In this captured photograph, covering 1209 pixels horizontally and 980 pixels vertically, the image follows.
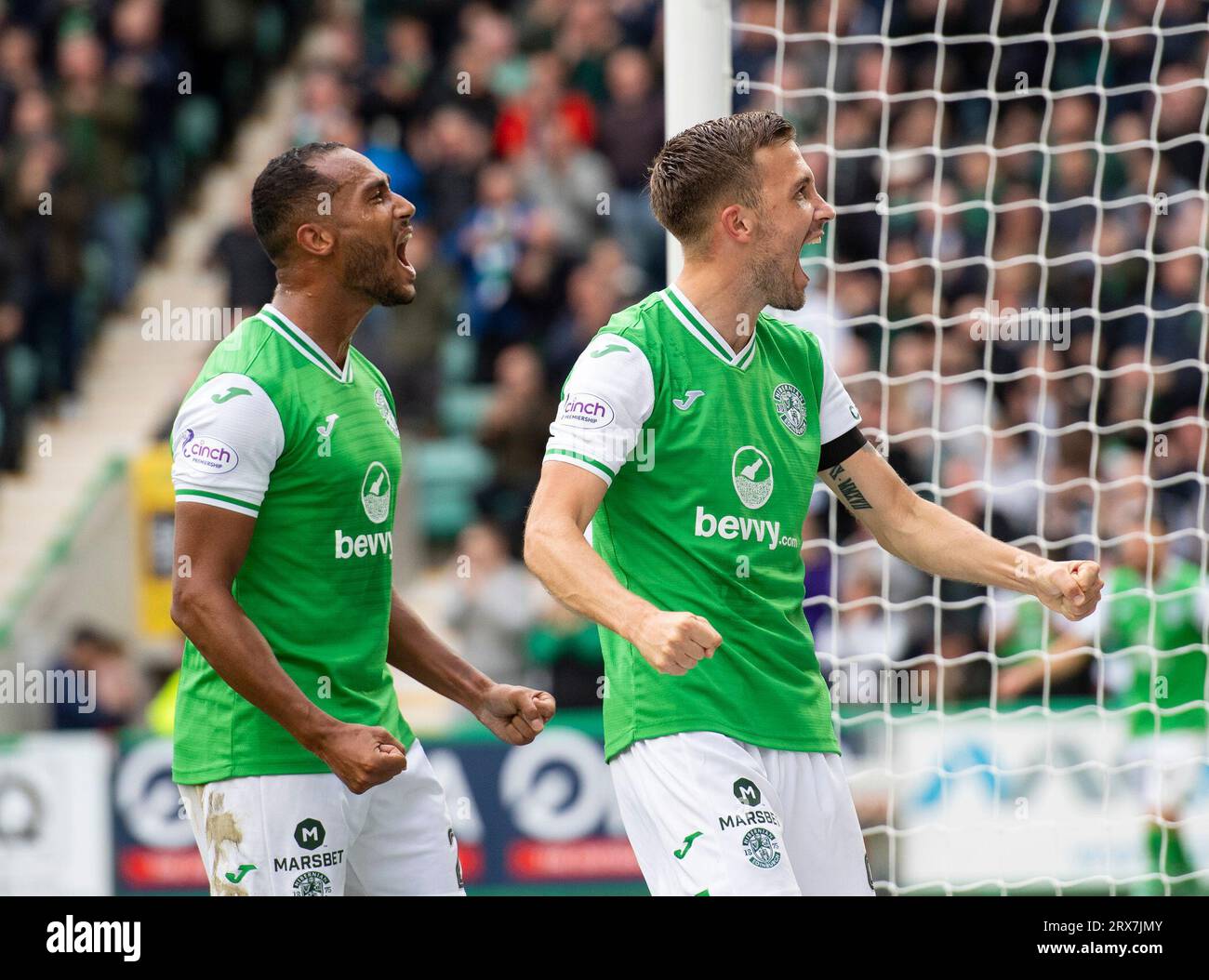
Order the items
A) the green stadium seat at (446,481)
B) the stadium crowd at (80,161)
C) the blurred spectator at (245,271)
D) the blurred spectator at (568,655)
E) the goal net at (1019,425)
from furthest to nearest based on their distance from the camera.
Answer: the stadium crowd at (80,161) → the green stadium seat at (446,481) → the blurred spectator at (245,271) → the blurred spectator at (568,655) → the goal net at (1019,425)

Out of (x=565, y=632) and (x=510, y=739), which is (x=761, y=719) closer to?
(x=510, y=739)

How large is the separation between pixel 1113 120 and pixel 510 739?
699 centimetres

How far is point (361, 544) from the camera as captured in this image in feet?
11.5

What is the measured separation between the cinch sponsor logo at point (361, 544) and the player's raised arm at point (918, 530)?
3.13 ft

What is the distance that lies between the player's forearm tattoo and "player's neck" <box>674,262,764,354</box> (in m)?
0.40

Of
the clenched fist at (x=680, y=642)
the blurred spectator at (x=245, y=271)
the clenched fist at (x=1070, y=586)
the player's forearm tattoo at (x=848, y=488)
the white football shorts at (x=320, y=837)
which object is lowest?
the white football shorts at (x=320, y=837)

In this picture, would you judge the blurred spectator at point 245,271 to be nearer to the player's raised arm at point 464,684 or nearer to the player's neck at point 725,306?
the player's raised arm at point 464,684

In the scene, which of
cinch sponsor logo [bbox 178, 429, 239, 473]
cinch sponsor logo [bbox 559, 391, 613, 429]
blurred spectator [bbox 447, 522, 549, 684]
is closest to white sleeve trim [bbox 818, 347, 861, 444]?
cinch sponsor logo [bbox 559, 391, 613, 429]

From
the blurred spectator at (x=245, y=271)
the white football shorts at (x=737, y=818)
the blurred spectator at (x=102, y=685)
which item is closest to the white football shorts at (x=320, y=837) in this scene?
the white football shorts at (x=737, y=818)

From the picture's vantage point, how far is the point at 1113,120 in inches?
373

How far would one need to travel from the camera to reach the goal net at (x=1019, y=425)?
21.6 ft

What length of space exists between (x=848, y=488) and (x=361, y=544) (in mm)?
1052

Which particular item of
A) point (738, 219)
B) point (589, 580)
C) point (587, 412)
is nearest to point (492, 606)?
point (738, 219)
